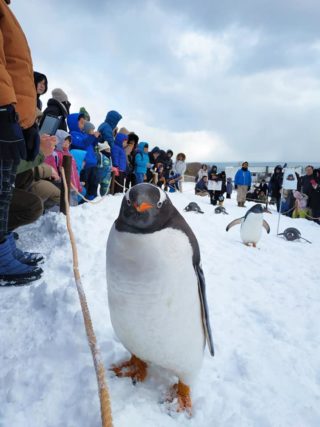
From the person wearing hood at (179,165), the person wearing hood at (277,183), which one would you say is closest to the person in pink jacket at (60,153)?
the person wearing hood at (179,165)

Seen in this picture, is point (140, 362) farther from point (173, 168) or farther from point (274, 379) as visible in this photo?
point (173, 168)

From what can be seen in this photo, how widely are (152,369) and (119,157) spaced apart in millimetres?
6219

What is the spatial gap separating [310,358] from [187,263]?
1.32m

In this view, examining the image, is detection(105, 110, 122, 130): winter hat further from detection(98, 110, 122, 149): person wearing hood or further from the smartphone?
the smartphone

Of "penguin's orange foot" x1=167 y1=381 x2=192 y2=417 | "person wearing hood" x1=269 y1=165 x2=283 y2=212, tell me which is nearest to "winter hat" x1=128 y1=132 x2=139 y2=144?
"penguin's orange foot" x1=167 y1=381 x2=192 y2=417

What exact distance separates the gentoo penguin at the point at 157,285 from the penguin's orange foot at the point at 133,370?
0.11m

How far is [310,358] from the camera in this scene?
2.07 m

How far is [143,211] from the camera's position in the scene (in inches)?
51.5

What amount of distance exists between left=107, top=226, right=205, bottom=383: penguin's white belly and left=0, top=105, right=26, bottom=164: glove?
0.96 meters

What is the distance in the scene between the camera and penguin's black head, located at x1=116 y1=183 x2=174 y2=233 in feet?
4.30

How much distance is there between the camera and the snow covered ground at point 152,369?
1.40m

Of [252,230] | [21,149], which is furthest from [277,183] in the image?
[21,149]

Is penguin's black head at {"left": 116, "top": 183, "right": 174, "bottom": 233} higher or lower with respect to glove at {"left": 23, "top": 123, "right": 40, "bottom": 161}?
lower

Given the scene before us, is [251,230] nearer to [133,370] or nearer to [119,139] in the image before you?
[119,139]
